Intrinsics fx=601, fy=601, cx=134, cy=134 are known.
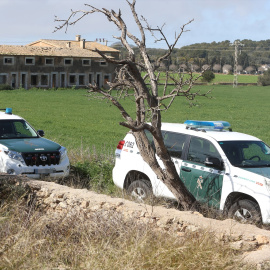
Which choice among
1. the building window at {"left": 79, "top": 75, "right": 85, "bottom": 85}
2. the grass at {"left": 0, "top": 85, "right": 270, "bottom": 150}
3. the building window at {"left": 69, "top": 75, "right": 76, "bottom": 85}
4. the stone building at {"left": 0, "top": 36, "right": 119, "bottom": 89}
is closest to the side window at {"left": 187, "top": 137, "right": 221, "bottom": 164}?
the grass at {"left": 0, "top": 85, "right": 270, "bottom": 150}

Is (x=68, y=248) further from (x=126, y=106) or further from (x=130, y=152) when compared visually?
(x=126, y=106)

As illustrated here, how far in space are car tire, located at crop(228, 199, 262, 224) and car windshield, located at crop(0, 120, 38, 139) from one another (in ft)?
22.2

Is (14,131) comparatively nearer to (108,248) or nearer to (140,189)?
(140,189)

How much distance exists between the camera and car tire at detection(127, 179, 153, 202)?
11.5 m

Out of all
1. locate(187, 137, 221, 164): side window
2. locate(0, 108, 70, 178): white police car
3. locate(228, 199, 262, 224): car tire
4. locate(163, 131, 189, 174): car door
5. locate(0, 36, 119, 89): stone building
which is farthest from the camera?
locate(0, 36, 119, 89): stone building

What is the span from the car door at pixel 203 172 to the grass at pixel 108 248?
3.12 meters

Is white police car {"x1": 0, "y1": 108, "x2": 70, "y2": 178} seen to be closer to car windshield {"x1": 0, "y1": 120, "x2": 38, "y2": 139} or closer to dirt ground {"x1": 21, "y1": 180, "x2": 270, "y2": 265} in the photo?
car windshield {"x1": 0, "y1": 120, "x2": 38, "y2": 139}

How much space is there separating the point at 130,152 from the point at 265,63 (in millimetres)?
193227

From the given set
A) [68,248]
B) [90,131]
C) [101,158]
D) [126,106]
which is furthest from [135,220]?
[126,106]

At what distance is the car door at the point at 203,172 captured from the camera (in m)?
10.6

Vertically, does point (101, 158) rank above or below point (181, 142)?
below

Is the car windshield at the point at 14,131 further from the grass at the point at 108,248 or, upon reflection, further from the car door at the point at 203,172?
the grass at the point at 108,248

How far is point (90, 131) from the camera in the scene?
30031 millimetres

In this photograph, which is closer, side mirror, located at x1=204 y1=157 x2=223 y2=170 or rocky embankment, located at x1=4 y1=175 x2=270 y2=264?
rocky embankment, located at x1=4 y1=175 x2=270 y2=264
